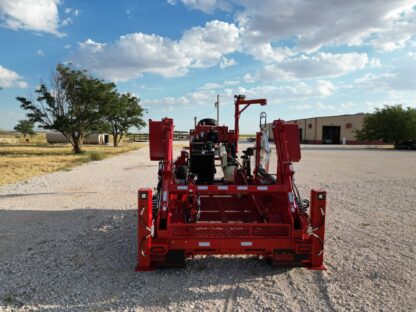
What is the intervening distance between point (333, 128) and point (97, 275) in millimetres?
66189

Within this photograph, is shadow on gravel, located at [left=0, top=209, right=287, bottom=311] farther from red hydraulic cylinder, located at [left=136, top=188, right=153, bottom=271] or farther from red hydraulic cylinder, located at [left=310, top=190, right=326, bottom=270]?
red hydraulic cylinder, located at [left=310, top=190, right=326, bottom=270]

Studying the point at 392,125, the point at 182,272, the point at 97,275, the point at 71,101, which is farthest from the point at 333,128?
the point at 97,275

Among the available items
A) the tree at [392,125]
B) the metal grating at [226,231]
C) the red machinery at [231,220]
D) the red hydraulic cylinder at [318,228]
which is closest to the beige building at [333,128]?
the tree at [392,125]

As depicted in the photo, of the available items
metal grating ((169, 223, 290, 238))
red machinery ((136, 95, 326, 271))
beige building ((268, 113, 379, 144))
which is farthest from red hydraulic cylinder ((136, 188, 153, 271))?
beige building ((268, 113, 379, 144))

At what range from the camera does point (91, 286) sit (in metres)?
4.08

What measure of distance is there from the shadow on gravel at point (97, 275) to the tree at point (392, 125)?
4622 cm

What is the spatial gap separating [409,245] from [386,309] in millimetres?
2440

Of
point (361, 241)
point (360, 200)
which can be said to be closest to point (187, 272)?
point (361, 241)

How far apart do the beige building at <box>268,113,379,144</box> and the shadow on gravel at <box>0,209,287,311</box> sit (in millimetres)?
58516

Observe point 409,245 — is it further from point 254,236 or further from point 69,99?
point 69,99

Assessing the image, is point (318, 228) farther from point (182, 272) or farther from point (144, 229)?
point (144, 229)

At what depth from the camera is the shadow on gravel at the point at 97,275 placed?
3.77 m

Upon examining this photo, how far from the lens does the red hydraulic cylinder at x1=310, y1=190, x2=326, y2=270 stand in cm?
452

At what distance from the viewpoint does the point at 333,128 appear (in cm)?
6575
